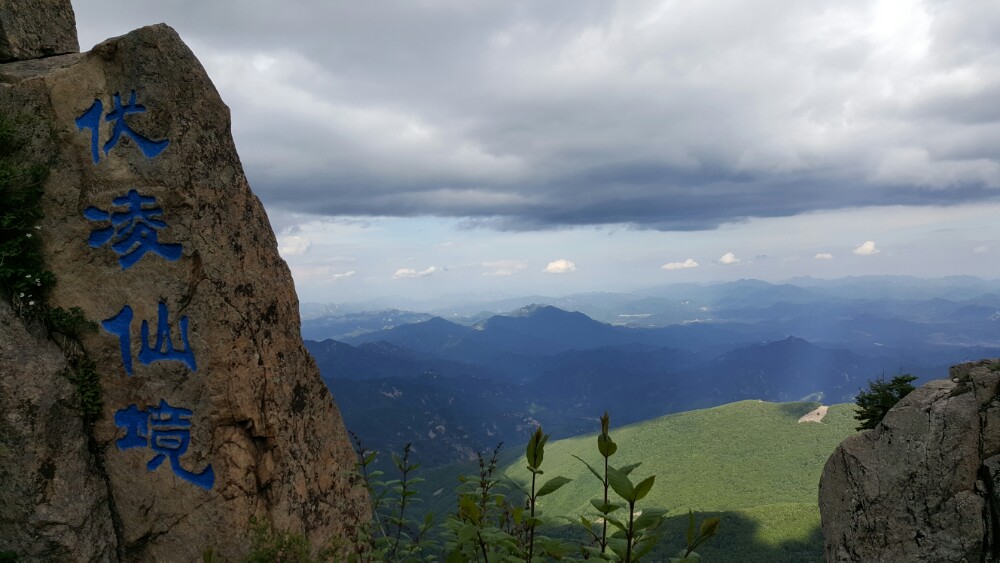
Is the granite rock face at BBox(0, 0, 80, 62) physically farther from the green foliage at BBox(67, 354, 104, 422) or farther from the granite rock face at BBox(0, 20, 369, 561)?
the green foliage at BBox(67, 354, 104, 422)

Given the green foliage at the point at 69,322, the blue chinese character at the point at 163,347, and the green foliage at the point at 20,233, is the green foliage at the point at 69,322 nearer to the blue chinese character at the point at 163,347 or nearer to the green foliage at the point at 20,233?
the green foliage at the point at 20,233

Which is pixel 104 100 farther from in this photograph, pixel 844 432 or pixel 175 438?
pixel 844 432

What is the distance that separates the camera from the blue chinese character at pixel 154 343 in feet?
30.9

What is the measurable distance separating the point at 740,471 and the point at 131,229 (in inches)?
6682

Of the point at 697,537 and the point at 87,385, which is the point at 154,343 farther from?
the point at 697,537

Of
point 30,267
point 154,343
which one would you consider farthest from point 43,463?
point 30,267

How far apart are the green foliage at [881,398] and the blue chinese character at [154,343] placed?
3002 cm

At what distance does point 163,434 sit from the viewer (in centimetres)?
938

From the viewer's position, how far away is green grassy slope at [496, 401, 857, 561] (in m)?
90.8

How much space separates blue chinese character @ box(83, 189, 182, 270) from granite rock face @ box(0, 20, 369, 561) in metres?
0.02

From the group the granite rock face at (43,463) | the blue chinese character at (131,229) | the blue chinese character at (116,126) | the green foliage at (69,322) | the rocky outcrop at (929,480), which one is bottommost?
the rocky outcrop at (929,480)

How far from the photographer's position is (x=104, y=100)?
9711 millimetres

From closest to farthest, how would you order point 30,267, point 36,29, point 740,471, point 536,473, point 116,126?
point 536,473 < point 30,267 < point 116,126 < point 36,29 < point 740,471

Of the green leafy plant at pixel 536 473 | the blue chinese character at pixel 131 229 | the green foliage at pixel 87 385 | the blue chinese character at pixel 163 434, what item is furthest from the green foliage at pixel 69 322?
the green leafy plant at pixel 536 473
